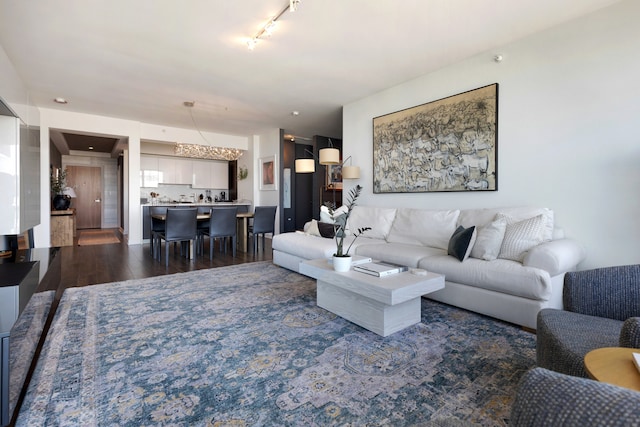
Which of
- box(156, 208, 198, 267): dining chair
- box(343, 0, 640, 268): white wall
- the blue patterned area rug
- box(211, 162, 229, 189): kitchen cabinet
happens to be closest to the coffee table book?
the blue patterned area rug

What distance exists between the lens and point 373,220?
433cm

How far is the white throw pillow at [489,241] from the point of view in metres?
2.71

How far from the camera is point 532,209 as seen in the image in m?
2.96

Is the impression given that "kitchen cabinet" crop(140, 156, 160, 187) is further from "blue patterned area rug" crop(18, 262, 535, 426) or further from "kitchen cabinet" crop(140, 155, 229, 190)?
"blue patterned area rug" crop(18, 262, 535, 426)

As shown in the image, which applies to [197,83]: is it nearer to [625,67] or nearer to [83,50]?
[83,50]

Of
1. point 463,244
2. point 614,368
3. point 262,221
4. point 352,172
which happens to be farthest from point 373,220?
point 614,368

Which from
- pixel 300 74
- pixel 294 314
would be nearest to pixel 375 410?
pixel 294 314

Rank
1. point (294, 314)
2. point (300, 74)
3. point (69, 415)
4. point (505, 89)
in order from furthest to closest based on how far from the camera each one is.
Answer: point (300, 74), point (505, 89), point (294, 314), point (69, 415)

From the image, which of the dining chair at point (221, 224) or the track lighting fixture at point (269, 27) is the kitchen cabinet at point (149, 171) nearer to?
the dining chair at point (221, 224)

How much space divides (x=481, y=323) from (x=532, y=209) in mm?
1292

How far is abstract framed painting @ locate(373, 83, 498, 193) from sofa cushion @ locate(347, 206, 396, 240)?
399 mm

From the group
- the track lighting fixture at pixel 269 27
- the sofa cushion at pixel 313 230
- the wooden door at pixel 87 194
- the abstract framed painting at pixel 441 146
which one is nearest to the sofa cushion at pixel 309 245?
the sofa cushion at pixel 313 230

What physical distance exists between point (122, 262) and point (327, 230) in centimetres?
320

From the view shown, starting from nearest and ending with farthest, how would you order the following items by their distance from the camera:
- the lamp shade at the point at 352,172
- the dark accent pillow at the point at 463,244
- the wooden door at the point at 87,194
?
the dark accent pillow at the point at 463,244 < the lamp shade at the point at 352,172 < the wooden door at the point at 87,194
